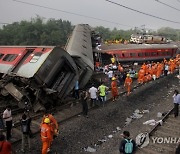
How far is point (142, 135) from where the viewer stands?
408 inches

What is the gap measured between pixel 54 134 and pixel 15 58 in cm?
564

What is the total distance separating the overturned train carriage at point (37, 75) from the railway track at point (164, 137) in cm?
469

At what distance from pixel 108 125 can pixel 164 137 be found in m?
2.53

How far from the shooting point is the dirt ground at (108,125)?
970cm

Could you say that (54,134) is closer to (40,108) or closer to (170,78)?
(40,108)

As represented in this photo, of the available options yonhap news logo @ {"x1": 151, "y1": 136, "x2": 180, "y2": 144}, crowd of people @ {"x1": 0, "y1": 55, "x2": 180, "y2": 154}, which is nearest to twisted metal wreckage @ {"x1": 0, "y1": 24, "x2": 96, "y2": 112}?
crowd of people @ {"x1": 0, "y1": 55, "x2": 180, "y2": 154}

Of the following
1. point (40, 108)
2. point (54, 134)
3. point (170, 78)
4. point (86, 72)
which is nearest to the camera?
point (54, 134)

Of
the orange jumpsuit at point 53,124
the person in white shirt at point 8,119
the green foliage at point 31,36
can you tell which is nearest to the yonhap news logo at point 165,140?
the orange jumpsuit at point 53,124

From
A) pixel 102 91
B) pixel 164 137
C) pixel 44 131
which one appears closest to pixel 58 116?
pixel 102 91

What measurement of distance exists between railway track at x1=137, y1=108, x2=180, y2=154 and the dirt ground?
2.05ft

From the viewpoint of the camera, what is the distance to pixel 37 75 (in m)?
11.9

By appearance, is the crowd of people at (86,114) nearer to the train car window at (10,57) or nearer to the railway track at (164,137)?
the railway track at (164,137)

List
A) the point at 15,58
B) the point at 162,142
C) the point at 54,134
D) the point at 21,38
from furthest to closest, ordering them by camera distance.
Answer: the point at 21,38
the point at 15,58
the point at 162,142
the point at 54,134

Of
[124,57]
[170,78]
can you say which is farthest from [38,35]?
[170,78]
